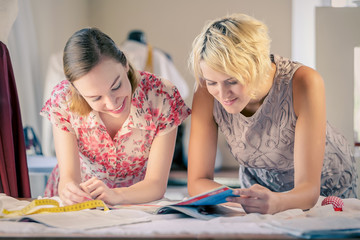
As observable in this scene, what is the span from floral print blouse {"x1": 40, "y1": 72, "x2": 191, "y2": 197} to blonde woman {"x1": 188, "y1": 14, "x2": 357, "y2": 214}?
134mm

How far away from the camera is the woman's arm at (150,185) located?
1.49 m

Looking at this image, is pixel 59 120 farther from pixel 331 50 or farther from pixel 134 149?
pixel 331 50

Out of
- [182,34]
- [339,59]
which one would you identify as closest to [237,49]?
[339,59]

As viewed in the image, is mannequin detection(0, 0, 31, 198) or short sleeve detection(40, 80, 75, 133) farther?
mannequin detection(0, 0, 31, 198)

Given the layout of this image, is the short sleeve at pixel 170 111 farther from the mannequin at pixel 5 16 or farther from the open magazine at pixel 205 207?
the mannequin at pixel 5 16

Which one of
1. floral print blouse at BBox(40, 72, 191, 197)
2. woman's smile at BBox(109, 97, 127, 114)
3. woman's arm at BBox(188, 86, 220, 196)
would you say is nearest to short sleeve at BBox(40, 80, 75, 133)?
A: floral print blouse at BBox(40, 72, 191, 197)

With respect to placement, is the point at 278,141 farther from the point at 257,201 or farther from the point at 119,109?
the point at 119,109

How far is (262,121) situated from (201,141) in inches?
9.4

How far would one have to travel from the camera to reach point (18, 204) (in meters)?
1.51

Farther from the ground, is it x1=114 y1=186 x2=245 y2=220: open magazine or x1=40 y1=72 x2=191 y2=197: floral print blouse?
x1=40 y1=72 x2=191 y2=197: floral print blouse

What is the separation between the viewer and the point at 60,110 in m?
1.72

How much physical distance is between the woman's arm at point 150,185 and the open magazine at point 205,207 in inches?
7.8

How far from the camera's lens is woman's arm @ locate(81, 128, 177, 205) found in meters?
1.49

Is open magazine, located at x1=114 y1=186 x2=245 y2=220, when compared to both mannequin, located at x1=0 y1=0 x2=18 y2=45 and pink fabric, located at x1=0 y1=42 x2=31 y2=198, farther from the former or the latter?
mannequin, located at x1=0 y1=0 x2=18 y2=45
